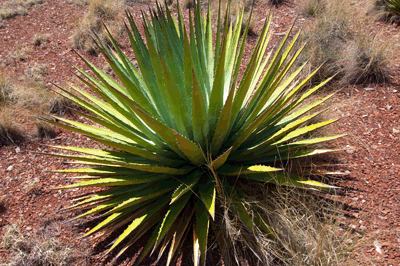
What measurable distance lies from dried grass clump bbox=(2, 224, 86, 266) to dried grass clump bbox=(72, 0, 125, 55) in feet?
10.7

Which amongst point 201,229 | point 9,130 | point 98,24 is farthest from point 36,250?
point 98,24

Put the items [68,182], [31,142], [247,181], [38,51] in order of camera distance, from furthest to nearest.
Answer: [38,51] < [31,142] < [68,182] < [247,181]

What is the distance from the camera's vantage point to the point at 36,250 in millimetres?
2414

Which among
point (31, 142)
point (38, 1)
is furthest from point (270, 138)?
point (38, 1)

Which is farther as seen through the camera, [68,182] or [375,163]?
[68,182]

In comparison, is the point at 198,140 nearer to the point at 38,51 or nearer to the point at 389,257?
the point at 389,257

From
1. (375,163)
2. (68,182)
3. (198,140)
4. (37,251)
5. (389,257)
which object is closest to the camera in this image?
(389,257)

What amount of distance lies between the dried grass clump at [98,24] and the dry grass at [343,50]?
3.38 m

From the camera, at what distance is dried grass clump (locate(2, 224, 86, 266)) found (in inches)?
93.3

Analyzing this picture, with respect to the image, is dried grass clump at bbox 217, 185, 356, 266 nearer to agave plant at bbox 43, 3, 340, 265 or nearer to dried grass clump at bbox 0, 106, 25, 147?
agave plant at bbox 43, 3, 340, 265

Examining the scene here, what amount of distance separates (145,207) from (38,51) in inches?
164

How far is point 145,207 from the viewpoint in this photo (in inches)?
94.2

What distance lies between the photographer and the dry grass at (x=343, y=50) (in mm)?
3795

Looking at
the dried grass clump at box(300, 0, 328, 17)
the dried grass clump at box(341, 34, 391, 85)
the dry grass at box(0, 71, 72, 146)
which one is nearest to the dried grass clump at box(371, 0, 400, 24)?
the dried grass clump at box(300, 0, 328, 17)
